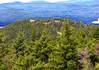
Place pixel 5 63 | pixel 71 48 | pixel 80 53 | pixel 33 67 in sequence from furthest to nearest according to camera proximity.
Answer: pixel 5 63, pixel 33 67, pixel 71 48, pixel 80 53

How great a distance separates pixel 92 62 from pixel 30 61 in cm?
1214

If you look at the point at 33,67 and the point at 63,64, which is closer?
the point at 63,64

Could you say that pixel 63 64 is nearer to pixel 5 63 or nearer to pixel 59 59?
→ pixel 59 59

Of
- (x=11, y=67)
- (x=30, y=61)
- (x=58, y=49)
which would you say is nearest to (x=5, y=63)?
(x=11, y=67)

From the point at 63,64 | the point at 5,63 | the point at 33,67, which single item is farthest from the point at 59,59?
the point at 5,63

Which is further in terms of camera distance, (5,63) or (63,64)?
(5,63)

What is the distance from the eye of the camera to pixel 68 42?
149 feet

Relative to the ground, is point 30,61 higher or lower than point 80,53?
lower

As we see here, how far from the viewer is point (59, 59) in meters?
45.0

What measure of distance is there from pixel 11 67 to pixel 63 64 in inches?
897

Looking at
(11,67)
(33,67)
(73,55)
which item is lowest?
(11,67)

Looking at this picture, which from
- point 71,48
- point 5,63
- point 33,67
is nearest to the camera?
point 71,48

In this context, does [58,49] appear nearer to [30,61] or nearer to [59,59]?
[59,59]

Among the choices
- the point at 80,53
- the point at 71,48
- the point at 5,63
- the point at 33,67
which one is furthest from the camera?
the point at 5,63
